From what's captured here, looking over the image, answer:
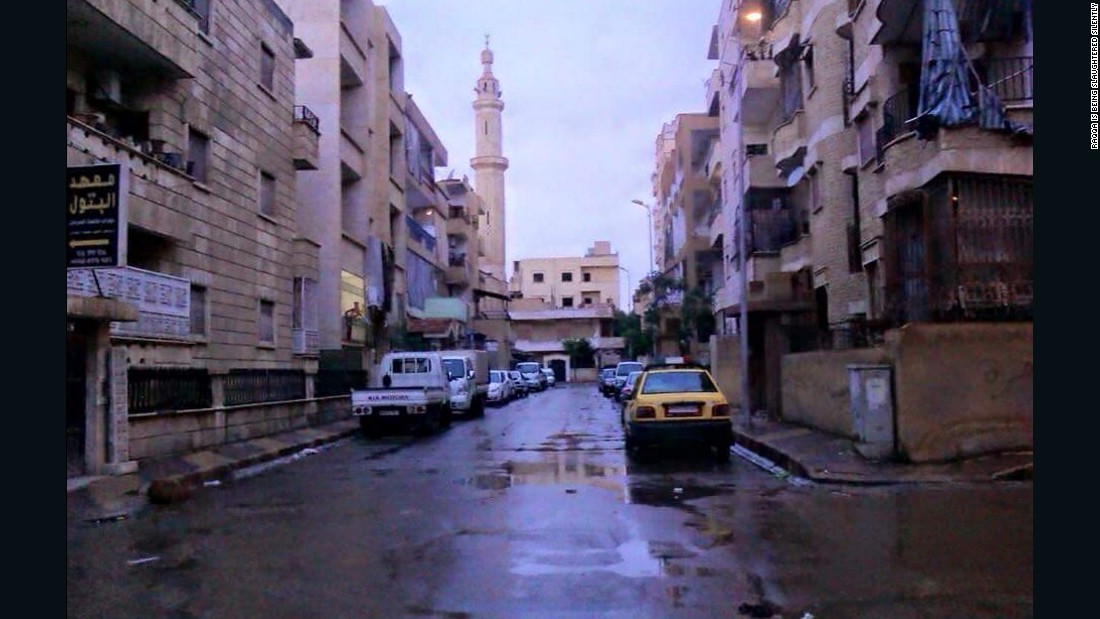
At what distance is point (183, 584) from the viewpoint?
8289 millimetres

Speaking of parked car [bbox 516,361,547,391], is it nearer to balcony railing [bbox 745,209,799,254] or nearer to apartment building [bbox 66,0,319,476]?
balcony railing [bbox 745,209,799,254]

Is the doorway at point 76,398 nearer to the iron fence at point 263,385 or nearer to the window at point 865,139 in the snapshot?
the iron fence at point 263,385

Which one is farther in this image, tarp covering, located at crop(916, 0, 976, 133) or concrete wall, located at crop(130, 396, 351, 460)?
concrete wall, located at crop(130, 396, 351, 460)

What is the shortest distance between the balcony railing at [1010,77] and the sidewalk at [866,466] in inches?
257

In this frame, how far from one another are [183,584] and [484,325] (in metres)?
67.2

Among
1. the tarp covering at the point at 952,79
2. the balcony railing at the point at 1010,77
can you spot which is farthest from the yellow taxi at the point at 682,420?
the balcony railing at the point at 1010,77

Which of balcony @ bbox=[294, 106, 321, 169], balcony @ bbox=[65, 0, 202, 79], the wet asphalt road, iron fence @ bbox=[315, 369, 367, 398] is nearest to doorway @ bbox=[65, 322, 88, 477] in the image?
the wet asphalt road

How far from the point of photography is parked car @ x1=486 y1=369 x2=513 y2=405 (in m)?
46.2

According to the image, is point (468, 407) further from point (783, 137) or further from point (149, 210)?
Result: point (149, 210)

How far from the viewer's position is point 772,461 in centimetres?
1834

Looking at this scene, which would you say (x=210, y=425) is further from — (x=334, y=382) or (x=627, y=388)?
(x=627, y=388)

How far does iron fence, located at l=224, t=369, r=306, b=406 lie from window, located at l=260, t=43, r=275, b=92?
7.73 m

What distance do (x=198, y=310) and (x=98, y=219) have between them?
861 cm

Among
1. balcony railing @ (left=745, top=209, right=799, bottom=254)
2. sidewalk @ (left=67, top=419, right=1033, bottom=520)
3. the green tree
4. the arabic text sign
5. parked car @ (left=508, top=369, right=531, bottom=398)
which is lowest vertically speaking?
sidewalk @ (left=67, top=419, right=1033, bottom=520)
